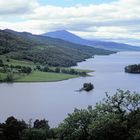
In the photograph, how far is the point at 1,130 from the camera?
47031mm

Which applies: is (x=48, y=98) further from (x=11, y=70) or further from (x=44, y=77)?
(x=11, y=70)

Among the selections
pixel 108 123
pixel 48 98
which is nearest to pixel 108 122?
pixel 108 123

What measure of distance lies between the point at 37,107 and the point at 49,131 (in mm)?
41331

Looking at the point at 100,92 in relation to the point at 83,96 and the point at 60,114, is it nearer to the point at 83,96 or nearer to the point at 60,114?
the point at 83,96

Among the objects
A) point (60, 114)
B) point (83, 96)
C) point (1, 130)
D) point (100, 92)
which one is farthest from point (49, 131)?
point (100, 92)

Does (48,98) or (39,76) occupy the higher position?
(39,76)

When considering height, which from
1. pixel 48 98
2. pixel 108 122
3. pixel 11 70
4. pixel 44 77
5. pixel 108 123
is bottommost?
pixel 48 98

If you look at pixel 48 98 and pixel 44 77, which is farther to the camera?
pixel 44 77

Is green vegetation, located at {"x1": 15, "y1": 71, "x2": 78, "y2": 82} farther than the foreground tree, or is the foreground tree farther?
green vegetation, located at {"x1": 15, "y1": 71, "x2": 78, "y2": 82}

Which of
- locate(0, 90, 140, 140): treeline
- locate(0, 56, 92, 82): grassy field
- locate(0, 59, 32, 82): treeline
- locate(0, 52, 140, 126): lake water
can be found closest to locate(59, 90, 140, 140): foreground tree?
locate(0, 90, 140, 140): treeline

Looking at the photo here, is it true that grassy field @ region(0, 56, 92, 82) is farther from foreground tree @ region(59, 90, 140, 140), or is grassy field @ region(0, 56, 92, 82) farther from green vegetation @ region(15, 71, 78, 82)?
foreground tree @ region(59, 90, 140, 140)

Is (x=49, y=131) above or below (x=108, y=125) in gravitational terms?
below

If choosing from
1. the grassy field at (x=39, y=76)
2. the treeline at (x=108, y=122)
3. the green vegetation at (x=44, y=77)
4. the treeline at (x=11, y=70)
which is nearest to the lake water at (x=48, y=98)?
the green vegetation at (x=44, y=77)

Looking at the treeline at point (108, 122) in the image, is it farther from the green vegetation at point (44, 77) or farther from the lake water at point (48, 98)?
the green vegetation at point (44, 77)
